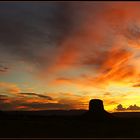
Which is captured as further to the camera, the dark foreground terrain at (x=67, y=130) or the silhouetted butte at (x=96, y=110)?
the silhouetted butte at (x=96, y=110)

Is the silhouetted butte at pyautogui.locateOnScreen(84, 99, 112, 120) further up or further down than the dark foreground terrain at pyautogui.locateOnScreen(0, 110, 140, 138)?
further up

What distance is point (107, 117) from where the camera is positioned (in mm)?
113750

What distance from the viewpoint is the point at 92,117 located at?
371 feet

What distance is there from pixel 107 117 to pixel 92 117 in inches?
180

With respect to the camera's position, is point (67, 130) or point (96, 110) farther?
point (96, 110)

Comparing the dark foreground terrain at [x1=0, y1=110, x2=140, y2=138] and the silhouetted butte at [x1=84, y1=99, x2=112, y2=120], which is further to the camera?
the silhouetted butte at [x1=84, y1=99, x2=112, y2=120]

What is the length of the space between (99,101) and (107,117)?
5378mm

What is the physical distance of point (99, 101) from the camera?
115 metres

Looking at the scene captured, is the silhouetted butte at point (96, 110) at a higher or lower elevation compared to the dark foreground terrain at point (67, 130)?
higher

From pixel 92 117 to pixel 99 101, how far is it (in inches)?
220
